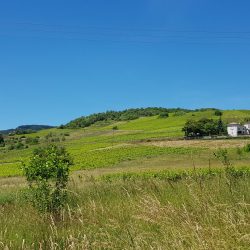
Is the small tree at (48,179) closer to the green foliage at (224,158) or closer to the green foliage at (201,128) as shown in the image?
the green foliage at (224,158)

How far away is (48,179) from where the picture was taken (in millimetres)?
10734

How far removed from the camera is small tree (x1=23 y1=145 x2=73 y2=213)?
25.8 ft

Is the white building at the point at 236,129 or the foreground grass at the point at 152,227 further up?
the white building at the point at 236,129

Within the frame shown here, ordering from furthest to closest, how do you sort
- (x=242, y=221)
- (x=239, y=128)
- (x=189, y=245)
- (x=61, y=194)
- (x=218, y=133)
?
(x=239, y=128) < (x=218, y=133) < (x=61, y=194) < (x=242, y=221) < (x=189, y=245)

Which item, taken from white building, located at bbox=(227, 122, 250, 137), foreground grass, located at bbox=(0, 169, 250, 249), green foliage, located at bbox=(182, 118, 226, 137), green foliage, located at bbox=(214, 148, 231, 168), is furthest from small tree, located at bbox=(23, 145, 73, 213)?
white building, located at bbox=(227, 122, 250, 137)

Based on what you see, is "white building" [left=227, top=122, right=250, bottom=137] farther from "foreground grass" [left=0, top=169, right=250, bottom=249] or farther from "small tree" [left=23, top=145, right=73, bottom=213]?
"foreground grass" [left=0, top=169, right=250, bottom=249]

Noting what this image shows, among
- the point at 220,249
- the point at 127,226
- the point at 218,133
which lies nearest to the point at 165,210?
the point at 127,226

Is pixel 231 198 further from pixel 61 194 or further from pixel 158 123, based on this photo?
pixel 158 123

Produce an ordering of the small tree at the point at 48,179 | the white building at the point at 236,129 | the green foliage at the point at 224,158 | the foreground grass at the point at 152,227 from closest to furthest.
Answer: the foreground grass at the point at 152,227, the green foliage at the point at 224,158, the small tree at the point at 48,179, the white building at the point at 236,129

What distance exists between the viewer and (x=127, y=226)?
444cm

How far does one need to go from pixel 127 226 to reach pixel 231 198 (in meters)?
1.39

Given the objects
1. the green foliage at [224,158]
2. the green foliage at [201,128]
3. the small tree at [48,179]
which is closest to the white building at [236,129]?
the green foliage at [201,128]

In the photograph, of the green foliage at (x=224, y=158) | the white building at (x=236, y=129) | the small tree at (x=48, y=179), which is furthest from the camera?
the white building at (x=236, y=129)

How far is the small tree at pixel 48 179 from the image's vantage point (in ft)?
25.8
